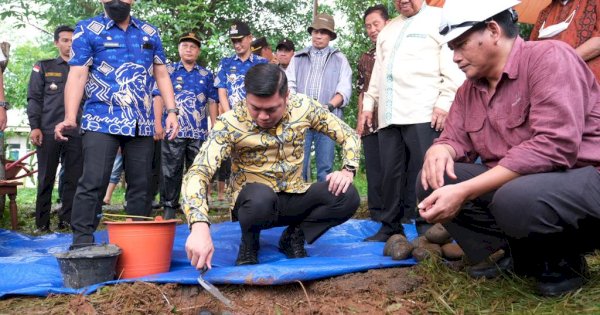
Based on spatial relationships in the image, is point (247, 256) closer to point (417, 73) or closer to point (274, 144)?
point (274, 144)

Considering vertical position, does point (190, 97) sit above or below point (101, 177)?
above

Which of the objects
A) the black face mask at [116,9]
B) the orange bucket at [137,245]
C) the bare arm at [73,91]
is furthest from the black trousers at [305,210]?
the black face mask at [116,9]

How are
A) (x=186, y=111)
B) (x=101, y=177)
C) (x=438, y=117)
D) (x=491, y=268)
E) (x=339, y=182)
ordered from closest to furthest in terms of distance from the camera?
1. (x=491, y=268)
2. (x=339, y=182)
3. (x=101, y=177)
4. (x=438, y=117)
5. (x=186, y=111)

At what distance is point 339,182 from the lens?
Answer: 304 cm

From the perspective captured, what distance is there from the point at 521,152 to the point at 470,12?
59cm

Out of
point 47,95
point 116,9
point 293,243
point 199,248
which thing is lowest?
point 293,243

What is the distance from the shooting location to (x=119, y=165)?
22.3 feet

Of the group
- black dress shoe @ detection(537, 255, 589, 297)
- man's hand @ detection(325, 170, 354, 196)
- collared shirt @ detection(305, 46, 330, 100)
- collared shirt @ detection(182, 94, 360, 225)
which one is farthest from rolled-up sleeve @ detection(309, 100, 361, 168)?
collared shirt @ detection(305, 46, 330, 100)

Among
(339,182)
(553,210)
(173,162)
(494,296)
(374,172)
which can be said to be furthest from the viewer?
(173,162)

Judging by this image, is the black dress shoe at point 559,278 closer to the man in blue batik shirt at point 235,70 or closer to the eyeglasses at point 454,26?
the eyeglasses at point 454,26

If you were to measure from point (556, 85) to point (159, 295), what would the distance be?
74.8 inches

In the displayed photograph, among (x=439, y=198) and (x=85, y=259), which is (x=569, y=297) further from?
(x=85, y=259)

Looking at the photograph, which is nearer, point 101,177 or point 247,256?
point 247,256

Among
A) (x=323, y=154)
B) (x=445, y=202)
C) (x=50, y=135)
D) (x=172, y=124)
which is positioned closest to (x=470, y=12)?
(x=445, y=202)
